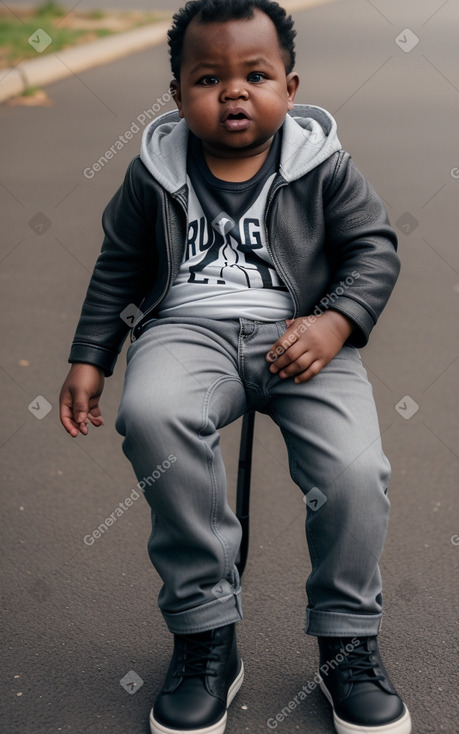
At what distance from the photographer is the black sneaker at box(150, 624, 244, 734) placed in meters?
2.17

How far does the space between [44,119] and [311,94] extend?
2.57 meters

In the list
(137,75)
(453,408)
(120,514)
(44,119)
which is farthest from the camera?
(137,75)

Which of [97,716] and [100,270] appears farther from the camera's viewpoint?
[100,270]

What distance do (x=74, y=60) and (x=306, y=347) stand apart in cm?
1088

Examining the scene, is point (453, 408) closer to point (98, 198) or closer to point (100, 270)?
point (100, 270)

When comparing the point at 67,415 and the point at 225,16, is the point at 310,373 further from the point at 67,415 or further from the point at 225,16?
the point at 225,16

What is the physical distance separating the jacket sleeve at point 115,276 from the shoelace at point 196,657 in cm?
68

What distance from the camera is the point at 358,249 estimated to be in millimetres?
2312

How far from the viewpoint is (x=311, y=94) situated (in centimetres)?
989

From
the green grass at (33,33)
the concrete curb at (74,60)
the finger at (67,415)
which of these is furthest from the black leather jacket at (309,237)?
the green grass at (33,33)

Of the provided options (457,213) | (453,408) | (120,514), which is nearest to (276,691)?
(120,514)
